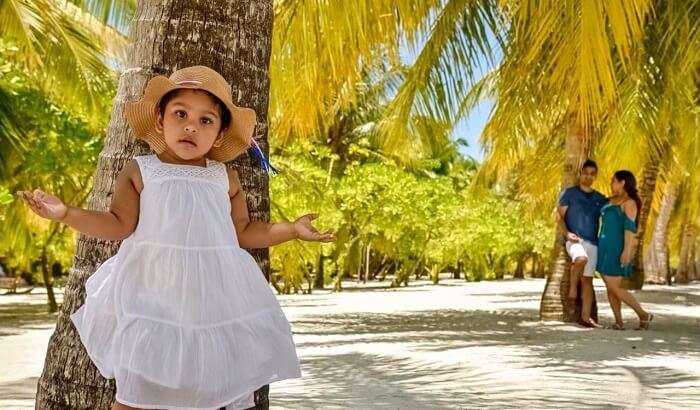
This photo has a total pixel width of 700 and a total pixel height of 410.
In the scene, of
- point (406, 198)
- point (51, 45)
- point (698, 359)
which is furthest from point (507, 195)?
point (698, 359)

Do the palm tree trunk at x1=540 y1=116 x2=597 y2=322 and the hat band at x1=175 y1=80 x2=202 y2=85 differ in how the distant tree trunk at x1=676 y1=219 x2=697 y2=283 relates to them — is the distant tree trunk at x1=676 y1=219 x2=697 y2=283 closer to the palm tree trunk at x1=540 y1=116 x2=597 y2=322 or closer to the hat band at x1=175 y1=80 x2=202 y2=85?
the palm tree trunk at x1=540 y1=116 x2=597 y2=322

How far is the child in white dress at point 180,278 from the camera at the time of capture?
276 centimetres

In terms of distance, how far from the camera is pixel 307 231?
2.92 meters

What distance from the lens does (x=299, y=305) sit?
17.7 metres

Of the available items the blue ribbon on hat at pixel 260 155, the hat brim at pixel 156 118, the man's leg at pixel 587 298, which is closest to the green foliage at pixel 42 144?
the man's leg at pixel 587 298

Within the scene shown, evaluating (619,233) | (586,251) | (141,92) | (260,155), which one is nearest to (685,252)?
(586,251)

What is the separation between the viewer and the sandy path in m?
5.46

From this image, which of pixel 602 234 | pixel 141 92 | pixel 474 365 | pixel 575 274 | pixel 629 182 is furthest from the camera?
pixel 575 274

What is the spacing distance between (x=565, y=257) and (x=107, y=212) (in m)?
9.25

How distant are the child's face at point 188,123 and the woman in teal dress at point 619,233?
7465 millimetres

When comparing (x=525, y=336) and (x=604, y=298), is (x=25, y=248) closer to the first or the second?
(x=604, y=298)

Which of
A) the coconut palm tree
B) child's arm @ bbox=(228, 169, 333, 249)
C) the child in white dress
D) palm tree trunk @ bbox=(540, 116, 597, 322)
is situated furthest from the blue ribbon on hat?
the coconut palm tree

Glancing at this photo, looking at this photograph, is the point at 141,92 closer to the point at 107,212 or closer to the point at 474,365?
the point at 107,212

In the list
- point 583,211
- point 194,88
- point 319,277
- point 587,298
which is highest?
point 583,211
